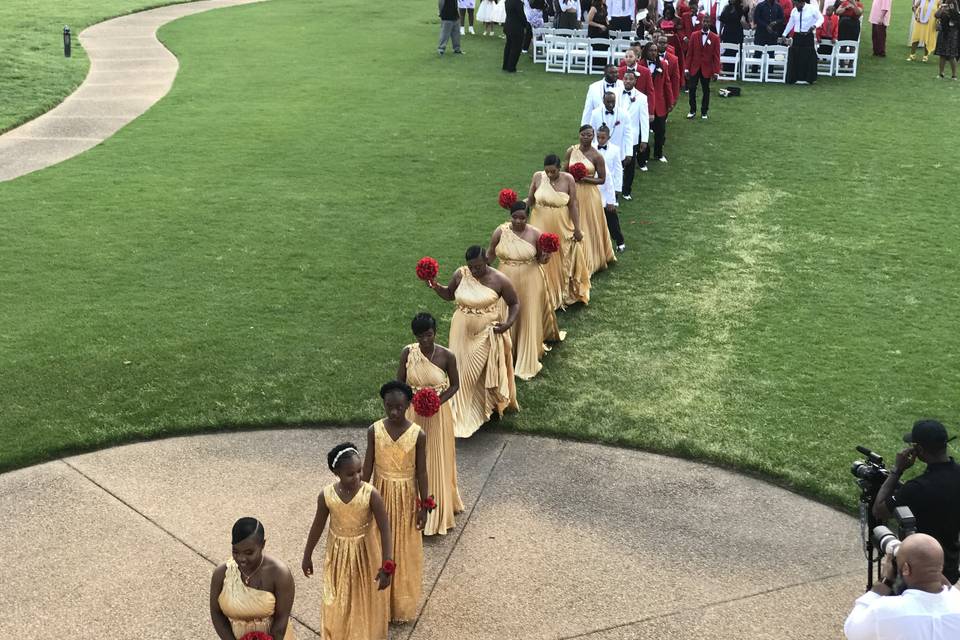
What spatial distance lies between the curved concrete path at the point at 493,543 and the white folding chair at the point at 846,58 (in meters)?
20.2

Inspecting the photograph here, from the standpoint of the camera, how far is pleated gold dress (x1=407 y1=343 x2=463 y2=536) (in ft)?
28.9

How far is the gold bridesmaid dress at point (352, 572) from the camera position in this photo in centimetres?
710

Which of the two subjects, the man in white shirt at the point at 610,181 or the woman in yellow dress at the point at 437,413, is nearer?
the woman in yellow dress at the point at 437,413

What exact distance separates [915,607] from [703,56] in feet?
61.3

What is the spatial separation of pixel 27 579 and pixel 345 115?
1644 centimetres

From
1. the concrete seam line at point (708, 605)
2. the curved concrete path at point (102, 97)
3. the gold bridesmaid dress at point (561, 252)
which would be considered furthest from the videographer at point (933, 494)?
the curved concrete path at point (102, 97)

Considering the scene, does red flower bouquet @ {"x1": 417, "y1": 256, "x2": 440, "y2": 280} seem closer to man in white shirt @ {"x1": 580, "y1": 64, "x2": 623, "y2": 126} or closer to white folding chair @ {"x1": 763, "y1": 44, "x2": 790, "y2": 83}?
man in white shirt @ {"x1": 580, "y1": 64, "x2": 623, "y2": 126}

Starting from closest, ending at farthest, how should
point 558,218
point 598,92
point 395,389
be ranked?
1. point 395,389
2. point 558,218
3. point 598,92

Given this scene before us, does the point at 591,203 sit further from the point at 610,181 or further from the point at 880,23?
the point at 880,23

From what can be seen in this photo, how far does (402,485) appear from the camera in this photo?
25.6ft

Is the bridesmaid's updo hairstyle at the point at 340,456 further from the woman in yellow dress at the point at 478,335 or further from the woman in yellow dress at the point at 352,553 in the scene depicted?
the woman in yellow dress at the point at 478,335

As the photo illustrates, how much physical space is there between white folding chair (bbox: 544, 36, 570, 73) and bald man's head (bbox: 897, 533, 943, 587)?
Result: 2380 centimetres

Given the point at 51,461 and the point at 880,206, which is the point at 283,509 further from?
the point at 880,206

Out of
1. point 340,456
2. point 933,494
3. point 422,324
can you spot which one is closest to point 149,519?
point 422,324
